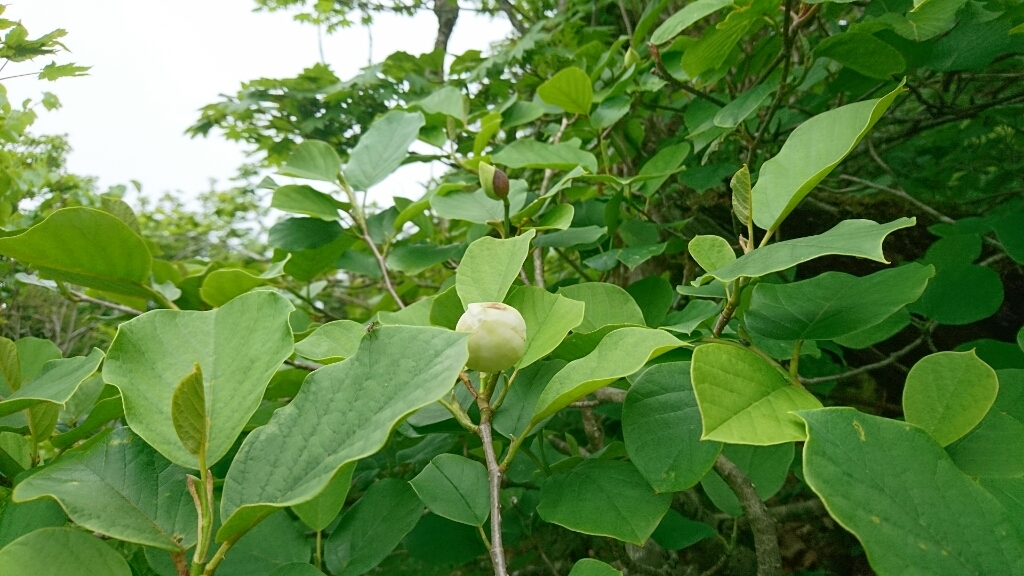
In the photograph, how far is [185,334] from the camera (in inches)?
15.9

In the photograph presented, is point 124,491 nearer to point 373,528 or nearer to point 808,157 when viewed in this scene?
point 373,528

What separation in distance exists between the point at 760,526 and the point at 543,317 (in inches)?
10.2

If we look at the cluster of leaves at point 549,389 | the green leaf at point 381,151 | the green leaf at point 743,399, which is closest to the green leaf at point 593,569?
the cluster of leaves at point 549,389

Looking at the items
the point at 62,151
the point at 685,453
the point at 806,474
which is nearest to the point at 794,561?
the point at 685,453

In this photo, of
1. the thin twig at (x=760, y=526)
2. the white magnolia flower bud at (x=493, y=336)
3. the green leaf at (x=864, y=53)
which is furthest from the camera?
the green leaf at (x=864, y=53)

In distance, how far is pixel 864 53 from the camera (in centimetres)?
69

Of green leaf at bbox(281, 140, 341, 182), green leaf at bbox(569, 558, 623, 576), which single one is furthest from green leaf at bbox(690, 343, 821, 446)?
green leaf at bbox(281, 140, 341, 182)

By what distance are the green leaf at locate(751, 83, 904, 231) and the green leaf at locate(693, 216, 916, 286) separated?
4cm

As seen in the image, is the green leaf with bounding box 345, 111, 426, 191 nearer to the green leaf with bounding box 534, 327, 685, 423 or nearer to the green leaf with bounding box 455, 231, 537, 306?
the green leaf with bounding box 455, 231, 537, 306

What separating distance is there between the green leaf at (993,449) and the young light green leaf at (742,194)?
0.19 m

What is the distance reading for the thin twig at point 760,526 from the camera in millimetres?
488

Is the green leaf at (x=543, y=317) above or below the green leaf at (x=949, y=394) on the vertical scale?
above

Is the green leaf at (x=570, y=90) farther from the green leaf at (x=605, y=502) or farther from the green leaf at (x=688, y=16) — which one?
the green leaf at (x=605, y=502)

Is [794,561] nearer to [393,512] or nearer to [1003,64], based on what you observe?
[393,512]
